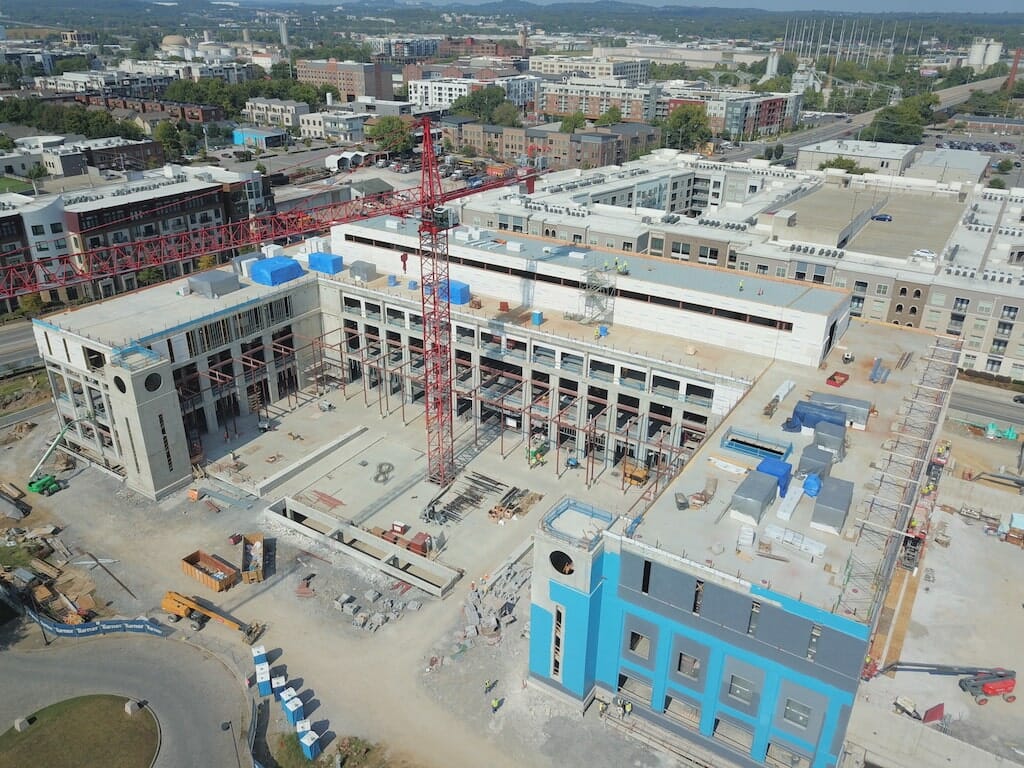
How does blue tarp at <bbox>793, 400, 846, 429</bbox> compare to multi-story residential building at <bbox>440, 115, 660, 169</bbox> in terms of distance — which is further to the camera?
multi-story residential building at <bbox>440, 115, 660, 169</bbox>

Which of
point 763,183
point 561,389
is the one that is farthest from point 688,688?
point 763,183

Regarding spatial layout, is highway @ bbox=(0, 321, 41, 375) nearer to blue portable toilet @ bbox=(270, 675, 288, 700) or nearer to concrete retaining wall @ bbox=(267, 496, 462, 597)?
concrete retaining wall @ bbox=(267, 496, 462, 597)

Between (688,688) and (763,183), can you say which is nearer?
(688,688)

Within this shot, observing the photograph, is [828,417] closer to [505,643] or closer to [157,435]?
[505,643]

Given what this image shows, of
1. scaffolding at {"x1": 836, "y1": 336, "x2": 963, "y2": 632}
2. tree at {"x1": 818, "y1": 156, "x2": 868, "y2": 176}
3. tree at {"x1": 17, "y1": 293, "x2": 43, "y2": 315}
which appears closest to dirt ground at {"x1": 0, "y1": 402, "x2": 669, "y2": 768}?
scaffolding at {"x1": 836, "y1": 336, "x2": 963, "y2": 632}

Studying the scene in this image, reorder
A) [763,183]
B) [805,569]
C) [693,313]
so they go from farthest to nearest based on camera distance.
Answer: [763,183], [693,313], [805,569]
